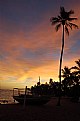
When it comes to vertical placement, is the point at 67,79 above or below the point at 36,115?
above

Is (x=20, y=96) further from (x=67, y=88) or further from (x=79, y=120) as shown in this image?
(x=67, y=88)

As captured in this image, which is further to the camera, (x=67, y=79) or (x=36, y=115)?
(x=67, y=79)

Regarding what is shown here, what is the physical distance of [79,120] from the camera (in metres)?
19.6

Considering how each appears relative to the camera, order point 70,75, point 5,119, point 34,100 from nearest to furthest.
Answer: point 5,119
point 34,100
point 70,75

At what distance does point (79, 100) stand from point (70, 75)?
63.9ft

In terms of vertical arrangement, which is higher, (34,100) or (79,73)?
(79,73)

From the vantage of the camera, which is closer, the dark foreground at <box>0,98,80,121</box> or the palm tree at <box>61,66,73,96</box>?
the dark foreground at <box>0,98,80,121</box>

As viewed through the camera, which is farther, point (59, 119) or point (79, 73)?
point (79, 73)

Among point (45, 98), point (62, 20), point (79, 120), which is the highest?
point (62, 20)

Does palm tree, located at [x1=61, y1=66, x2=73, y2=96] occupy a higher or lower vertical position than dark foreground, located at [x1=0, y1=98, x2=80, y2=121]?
higher

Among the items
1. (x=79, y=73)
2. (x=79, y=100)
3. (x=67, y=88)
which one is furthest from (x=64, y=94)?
(x=79, y=100)

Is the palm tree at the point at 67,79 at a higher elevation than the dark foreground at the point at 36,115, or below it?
higher

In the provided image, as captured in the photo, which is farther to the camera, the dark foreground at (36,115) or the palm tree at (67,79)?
the palm tree at (67,79)

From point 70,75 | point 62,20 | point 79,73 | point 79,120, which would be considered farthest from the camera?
point 70,75
